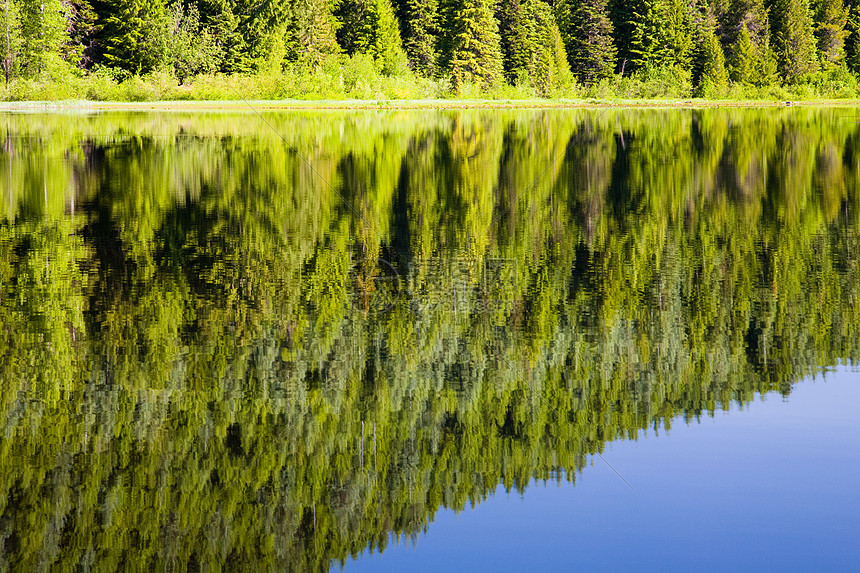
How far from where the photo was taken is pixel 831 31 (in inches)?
3056

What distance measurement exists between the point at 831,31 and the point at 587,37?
65.6 ft

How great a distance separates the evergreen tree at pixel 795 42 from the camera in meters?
73.8

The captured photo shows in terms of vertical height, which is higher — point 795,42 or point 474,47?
point 795,42

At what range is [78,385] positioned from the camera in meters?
7.00

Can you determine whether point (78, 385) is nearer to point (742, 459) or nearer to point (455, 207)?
point (742, 459)

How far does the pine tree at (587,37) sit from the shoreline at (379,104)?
7188 mm

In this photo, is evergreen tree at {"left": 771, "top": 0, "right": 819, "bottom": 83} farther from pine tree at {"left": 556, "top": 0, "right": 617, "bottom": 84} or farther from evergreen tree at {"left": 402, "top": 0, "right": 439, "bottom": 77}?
evergreen tree at {"left": 402, "top": 0, "right": 439, "bottom": 77}

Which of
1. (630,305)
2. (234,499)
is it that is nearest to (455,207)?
(630,305)

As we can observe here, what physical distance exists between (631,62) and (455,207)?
6411 cm

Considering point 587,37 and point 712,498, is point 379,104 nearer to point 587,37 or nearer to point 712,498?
point 587,37

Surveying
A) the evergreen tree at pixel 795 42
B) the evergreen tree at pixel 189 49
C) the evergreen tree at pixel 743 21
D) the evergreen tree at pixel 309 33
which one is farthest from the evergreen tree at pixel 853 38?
the evergreen tree at pixel 189 49

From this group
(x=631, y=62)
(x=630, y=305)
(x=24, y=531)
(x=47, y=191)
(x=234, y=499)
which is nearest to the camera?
(x=24, y=531)

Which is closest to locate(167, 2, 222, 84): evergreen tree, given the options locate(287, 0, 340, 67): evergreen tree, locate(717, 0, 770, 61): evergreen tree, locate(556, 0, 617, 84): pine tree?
locate(287, 0, 340, 67): evergreen tree

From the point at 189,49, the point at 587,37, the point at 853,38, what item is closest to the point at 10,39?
the point at 189,49
